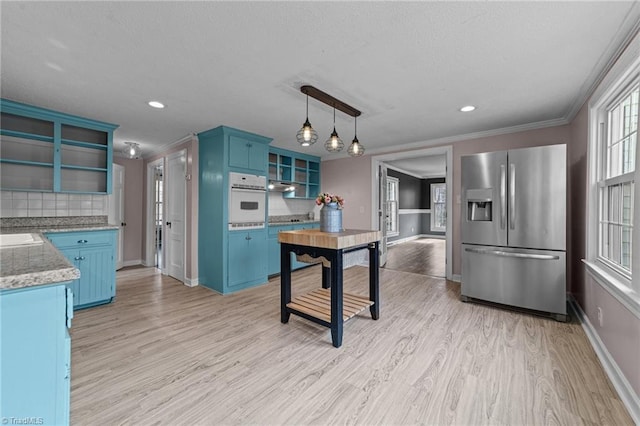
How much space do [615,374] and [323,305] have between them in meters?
2.13

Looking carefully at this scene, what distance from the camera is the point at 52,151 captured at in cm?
330

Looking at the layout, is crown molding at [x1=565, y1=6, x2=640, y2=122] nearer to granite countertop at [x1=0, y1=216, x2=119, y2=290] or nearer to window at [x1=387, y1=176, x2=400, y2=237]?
granite countertop at [x1=0, y1=216, x2=119, y2=290]

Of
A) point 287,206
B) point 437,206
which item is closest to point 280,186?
point 287,206

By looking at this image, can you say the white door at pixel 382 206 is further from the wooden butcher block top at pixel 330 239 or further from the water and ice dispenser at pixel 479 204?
the wooden butcher block top at pixel 330 239

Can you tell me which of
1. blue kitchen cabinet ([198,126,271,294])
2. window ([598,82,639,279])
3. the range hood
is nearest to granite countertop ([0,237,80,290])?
blue kitchen cabinet ([198,126,271,294])

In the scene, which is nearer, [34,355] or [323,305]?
[34,355]

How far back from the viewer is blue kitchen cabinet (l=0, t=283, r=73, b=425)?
0.95 m

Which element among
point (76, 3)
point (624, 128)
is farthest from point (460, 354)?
point (76, 3)

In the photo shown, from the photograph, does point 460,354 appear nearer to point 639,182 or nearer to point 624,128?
point 639,182

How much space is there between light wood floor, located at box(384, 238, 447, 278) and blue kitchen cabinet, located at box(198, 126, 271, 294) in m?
2.73

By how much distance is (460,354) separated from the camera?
219 cm

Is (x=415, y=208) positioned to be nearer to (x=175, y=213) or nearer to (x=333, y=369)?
(x=175, y=213)

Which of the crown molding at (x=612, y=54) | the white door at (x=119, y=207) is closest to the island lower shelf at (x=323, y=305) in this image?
the crown molding at (x=612, y=54)

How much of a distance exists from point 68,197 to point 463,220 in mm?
5072
